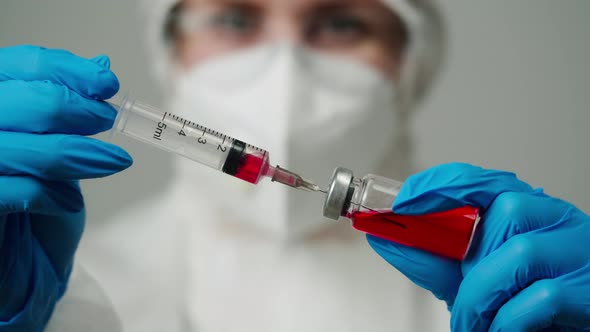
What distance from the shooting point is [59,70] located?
0.92 meters

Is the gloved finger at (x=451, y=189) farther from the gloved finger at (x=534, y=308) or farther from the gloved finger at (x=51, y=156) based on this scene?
the gloved finger at (x=51, y=156)

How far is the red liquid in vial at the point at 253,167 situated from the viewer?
911 millimetres

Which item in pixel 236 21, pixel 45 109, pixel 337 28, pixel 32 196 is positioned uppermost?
pixel 337 28

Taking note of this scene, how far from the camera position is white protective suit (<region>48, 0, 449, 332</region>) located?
1.46m

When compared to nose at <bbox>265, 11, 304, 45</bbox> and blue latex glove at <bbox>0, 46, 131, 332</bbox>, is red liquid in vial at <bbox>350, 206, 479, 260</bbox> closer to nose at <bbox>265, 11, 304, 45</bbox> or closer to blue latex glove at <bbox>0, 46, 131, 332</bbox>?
blue latex glove at <bbox>0, 46, 131, 332</bbox>

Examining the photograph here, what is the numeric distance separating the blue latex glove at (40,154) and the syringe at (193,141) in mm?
35

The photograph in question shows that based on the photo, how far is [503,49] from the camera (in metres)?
1.86

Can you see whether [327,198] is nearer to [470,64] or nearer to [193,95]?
[193,95]

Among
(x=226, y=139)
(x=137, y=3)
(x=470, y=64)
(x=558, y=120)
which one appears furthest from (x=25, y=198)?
(x=558, y=120)

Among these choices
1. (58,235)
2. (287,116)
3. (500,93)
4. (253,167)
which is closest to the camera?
(253,167)

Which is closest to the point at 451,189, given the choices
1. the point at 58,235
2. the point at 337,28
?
the point at 58,235

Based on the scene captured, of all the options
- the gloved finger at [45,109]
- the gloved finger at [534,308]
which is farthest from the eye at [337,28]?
the gloved finger at [534,308]

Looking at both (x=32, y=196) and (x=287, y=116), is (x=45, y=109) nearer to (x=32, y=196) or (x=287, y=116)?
(x=32, y=196)

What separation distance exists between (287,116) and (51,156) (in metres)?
0.70
